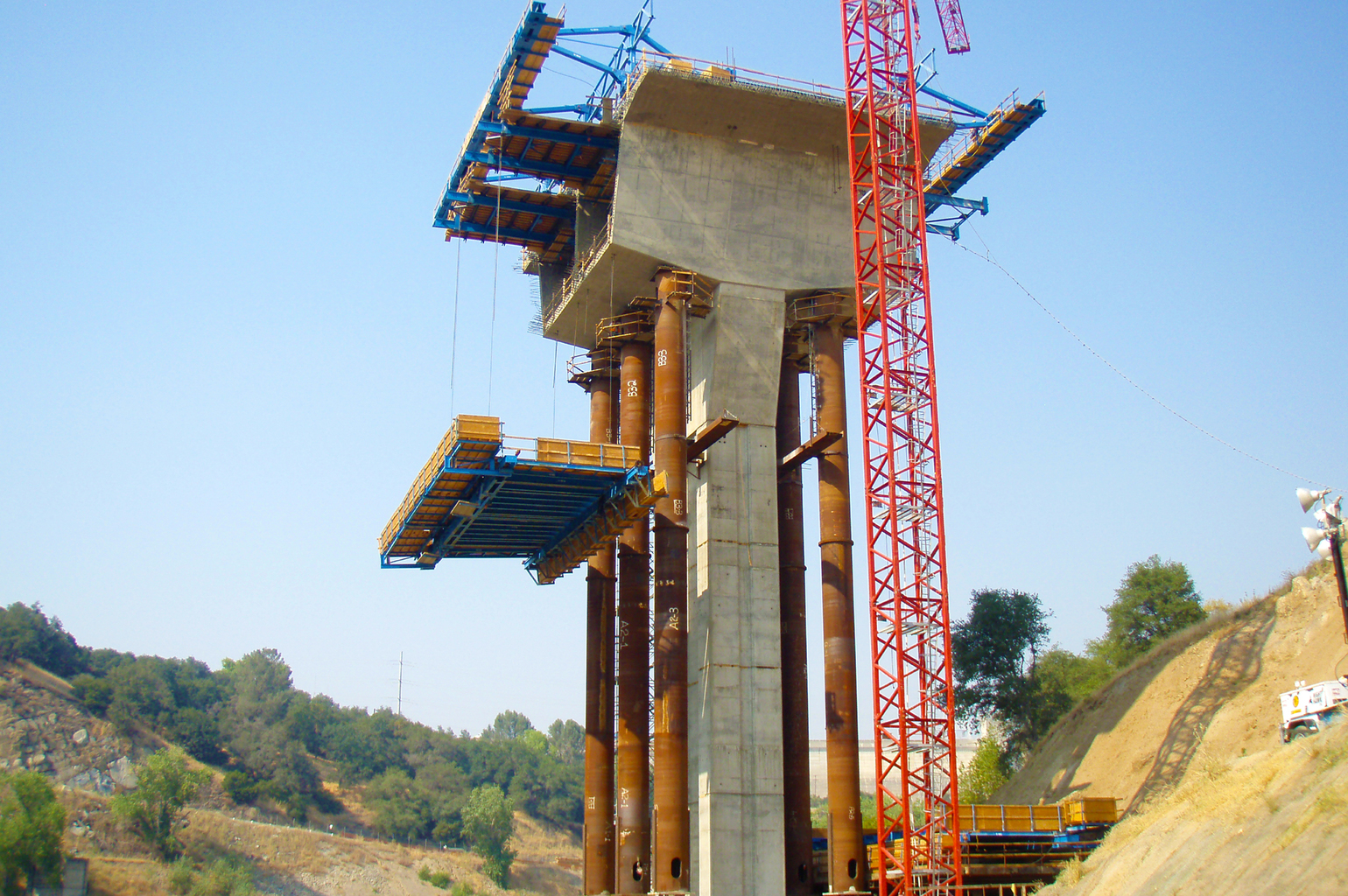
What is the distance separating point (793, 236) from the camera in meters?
54.2

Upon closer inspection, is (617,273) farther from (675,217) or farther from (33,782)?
(33,782)

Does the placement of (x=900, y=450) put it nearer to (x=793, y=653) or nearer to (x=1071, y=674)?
(x=793, y=653)

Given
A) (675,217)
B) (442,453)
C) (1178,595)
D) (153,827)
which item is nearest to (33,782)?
(153,827)

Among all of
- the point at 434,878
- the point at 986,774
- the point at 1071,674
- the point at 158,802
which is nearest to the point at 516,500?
the point at 986,774

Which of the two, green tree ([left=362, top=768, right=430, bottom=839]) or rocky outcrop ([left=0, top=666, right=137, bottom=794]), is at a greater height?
rocky outcrop ([left=0, top=666, right=137, bottom=794])

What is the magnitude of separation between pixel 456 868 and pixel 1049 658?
72948 mm

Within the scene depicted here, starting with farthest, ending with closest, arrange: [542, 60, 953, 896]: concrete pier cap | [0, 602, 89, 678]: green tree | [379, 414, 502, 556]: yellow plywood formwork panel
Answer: [0, 602, 89, 678]: green tree, [542, 60, 953, 896]: concrete pier cap, [379, 414, 502, 556]: yellow plywood formwork panel

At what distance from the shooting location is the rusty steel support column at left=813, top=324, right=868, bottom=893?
1850 inches

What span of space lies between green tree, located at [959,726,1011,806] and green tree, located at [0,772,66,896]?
216 feet

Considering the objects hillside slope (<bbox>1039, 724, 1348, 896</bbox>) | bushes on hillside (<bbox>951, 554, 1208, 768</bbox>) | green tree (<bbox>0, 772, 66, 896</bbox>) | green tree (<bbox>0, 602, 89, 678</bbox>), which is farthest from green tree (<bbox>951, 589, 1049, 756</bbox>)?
green tree (<bbox>0, 602, 89, 678</bbox>)

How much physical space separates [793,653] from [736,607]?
3.60 metres

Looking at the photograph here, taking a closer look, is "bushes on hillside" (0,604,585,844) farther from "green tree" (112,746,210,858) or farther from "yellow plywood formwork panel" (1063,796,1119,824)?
"yellow plywood formwork panel" (1063,796,1119,824)

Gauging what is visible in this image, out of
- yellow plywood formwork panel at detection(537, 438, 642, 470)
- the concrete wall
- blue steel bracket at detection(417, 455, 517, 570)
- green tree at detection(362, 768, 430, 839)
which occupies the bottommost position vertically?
green tree at detection(362, 768, 430, 839)

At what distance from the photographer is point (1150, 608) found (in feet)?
238
